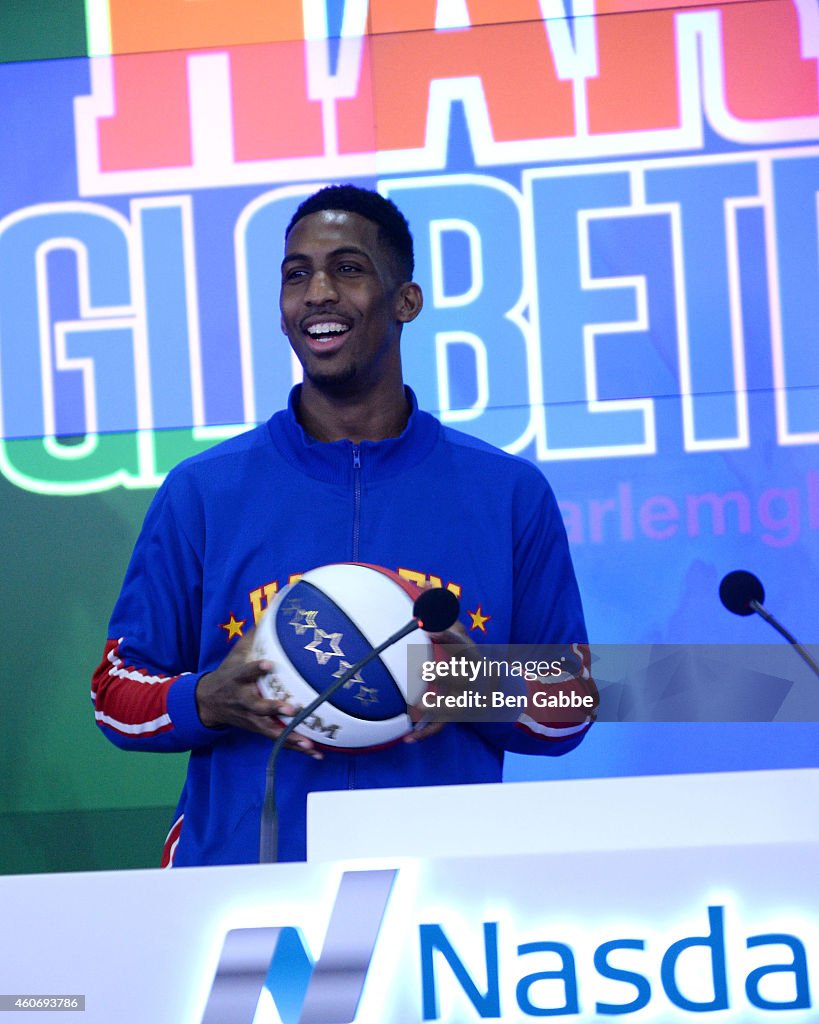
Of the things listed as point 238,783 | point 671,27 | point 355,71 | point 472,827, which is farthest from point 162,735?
point 671,27

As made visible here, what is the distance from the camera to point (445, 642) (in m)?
1.90

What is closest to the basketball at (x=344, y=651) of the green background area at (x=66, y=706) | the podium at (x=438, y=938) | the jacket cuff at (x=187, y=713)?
the jacket cuff at (x=187, y=713)

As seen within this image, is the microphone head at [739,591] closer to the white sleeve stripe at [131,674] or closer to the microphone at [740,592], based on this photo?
the microphone at [740,592]

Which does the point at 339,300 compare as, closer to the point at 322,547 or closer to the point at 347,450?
the point at 347,450

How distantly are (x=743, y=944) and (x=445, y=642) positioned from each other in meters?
0.80

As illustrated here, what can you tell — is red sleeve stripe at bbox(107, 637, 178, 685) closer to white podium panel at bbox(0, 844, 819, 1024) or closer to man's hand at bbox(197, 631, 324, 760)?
man's hand at bbox(197, 631, 324, 760)

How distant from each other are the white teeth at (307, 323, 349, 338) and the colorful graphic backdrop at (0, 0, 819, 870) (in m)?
1.06

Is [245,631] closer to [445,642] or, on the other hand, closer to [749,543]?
[445,642]

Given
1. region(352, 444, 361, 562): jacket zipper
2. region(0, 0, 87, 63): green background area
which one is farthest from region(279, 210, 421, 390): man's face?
region(0, 0, 87, 63): green background area

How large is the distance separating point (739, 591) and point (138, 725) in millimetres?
906

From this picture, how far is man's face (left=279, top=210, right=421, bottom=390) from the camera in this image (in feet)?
7.46

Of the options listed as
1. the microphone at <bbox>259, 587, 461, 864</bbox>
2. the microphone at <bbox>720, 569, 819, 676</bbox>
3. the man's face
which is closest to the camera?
the microphone at <bbox>259, 587, 461, 864</bbox>

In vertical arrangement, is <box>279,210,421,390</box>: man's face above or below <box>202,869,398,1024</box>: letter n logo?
above

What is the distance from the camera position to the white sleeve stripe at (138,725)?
79.8 inches
